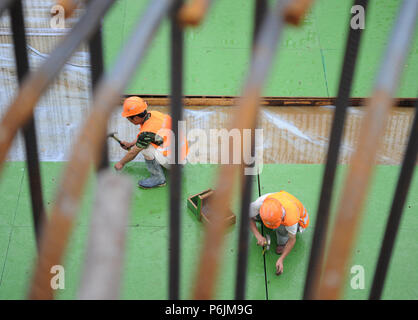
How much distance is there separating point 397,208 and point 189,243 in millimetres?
3351

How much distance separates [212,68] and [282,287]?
3.42 m

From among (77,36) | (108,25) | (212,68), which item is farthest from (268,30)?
(108,25)

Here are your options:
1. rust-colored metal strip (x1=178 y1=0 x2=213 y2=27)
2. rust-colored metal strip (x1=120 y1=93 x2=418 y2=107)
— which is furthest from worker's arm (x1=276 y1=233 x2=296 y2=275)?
rust-colored metal strip (x1=178 y1=0 x2=213 y2=27)

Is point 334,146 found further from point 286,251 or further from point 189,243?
point 189,243

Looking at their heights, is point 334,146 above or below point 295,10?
below

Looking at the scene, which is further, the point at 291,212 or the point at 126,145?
the point at 126,145

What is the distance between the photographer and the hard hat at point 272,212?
4.55 meters

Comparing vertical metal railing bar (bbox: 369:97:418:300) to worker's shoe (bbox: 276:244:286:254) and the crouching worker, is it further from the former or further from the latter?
the crouching worker

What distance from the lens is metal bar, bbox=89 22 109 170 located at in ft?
5.45

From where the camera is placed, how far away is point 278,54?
20.5ft

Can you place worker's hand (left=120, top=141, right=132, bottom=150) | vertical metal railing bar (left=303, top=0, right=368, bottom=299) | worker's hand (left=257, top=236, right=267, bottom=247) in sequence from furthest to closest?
worker's hand (left=120, top=141, right=132, bottom=150) → worker's hand (left=257, top=236, right=267, bottom=247) → vertical metal railing bar (left=303, top=0, right=368, bottom=299)

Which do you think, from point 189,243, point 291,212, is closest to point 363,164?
point 291,212

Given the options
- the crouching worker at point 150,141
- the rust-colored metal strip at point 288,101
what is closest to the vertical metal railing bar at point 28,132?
the crouching worker at point 150,141
